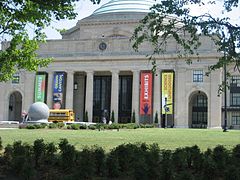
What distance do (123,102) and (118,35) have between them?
47.3 ft

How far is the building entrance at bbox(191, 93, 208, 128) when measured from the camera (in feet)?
263

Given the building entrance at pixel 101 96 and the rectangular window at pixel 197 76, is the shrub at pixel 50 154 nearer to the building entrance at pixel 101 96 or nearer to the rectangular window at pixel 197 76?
the rectangular window at pixel 197 76

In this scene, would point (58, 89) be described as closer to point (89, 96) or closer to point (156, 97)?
point (89, 96)

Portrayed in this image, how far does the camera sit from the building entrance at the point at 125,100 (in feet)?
259

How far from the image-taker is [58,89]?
78.6 meters

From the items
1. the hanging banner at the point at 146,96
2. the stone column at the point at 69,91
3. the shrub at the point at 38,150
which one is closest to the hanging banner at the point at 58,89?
the stone column at the point at 69,91

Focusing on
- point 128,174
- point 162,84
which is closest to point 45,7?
point 128,174

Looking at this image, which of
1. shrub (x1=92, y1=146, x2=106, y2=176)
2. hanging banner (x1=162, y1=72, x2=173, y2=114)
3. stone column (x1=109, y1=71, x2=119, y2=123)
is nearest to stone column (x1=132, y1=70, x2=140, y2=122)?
stone column (x1=109, y1=71, x2=119, y2=123)

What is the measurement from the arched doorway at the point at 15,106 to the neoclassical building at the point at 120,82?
0.23m

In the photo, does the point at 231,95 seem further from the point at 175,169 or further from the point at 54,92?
the point at 175,169

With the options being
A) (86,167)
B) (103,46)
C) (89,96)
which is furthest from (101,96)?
(86,167)

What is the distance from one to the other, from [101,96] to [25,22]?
218ft

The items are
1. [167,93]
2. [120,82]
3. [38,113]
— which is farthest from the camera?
[120,82]

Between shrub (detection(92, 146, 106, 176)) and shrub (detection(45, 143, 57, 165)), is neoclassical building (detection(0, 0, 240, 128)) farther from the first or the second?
shrub (detection(92, 146, 106, 176))
